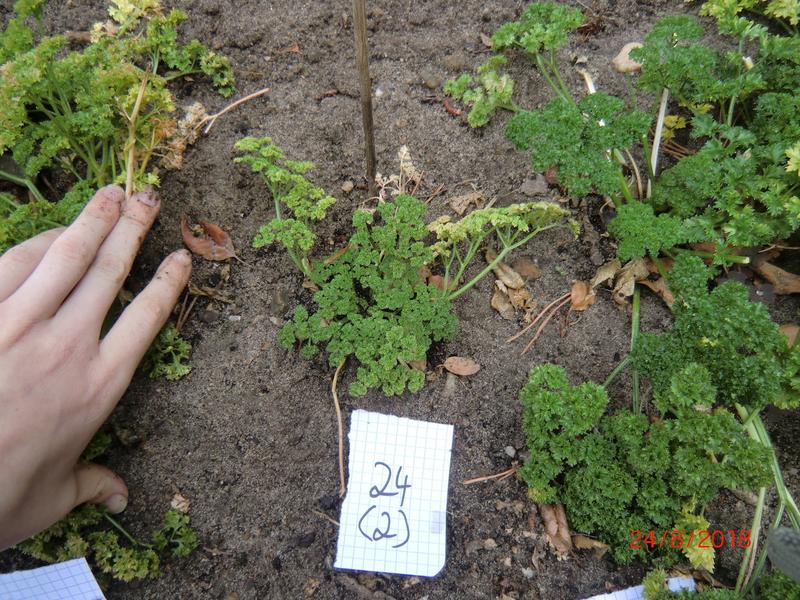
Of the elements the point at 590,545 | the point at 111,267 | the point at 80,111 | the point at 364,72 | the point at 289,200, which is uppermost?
the point at 364,72

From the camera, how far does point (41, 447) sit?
187 cm

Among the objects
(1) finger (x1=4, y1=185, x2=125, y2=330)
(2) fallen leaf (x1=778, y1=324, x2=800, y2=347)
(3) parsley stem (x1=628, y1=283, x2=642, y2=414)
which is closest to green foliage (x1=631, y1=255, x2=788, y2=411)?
(3) parsley stem (x1=628, y1=283, x2=642, y2=414)

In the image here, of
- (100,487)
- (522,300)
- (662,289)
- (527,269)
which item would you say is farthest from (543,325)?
(100,487)

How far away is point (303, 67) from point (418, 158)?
2.53ft

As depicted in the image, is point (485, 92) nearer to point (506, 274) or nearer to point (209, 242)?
point (506, 274)

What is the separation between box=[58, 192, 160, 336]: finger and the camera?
6.77 ft

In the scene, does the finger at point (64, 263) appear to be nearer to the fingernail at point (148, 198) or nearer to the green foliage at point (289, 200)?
the fingernail at point (148, 198)

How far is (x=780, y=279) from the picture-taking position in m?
2.55

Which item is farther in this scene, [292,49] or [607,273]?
[292,49]

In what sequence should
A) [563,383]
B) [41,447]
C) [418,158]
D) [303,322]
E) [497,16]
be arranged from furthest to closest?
[497,16]
[418,158]
[303,322]
[563,383]
[41,447]

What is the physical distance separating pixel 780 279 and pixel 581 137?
3.88 ft

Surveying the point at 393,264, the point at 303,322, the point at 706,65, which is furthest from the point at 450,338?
the point at 706,65

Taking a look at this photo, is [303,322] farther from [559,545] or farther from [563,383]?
[559,545]

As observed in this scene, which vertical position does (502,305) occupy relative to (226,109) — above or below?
below
